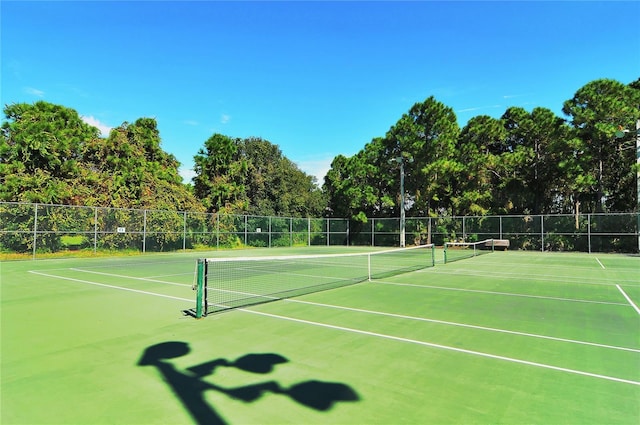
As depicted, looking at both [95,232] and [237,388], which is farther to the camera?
[95,232]

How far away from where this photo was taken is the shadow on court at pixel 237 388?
327 cm

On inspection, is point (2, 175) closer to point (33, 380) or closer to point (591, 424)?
point (33, 380)

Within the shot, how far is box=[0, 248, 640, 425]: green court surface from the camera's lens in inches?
126

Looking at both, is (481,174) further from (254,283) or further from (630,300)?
(254,283)

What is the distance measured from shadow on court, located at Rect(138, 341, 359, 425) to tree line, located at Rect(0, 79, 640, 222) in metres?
22.0

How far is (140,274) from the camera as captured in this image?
1249cm

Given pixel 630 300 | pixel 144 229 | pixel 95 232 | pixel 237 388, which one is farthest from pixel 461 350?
pixel 144 229

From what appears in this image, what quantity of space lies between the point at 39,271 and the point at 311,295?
10759mm

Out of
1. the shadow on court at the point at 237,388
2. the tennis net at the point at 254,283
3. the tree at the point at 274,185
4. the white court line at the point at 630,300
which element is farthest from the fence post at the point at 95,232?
the white court line at the point at 630,300

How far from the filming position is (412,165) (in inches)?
1266

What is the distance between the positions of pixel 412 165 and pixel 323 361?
96.6ft

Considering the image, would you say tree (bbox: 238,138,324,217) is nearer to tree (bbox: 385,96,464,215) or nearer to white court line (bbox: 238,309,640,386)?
tree (bbox: 385,96,464,215)

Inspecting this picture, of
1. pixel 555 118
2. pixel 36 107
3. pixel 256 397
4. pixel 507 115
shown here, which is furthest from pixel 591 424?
pixel 507 115

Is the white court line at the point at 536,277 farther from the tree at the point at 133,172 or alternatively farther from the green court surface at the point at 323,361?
the tree at the point at 133,172
